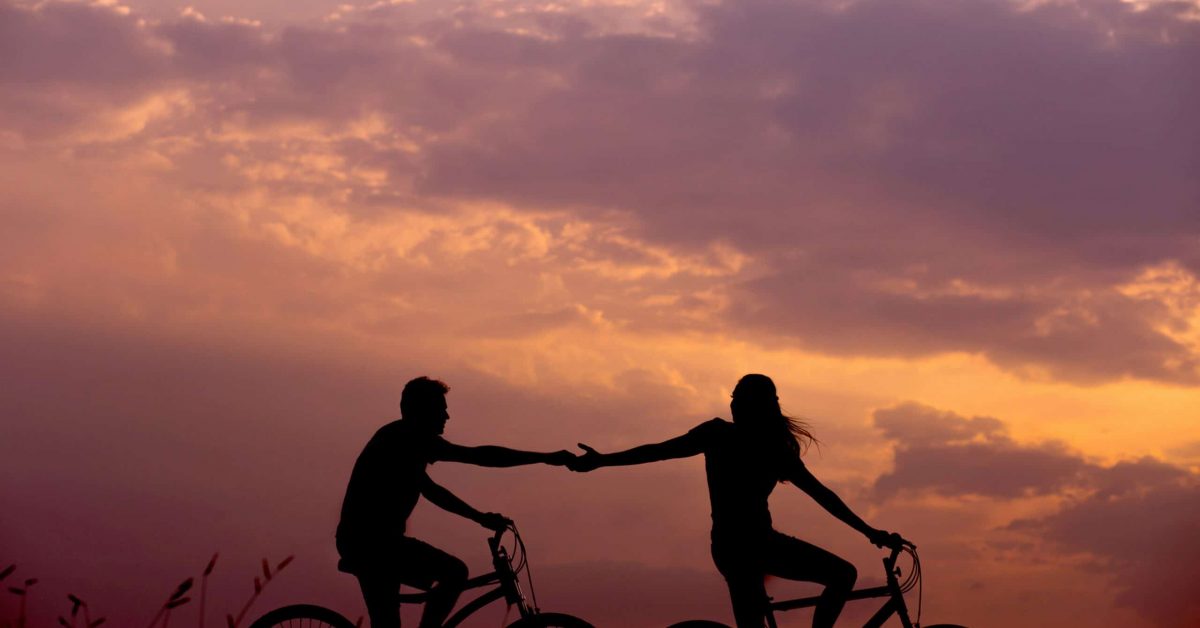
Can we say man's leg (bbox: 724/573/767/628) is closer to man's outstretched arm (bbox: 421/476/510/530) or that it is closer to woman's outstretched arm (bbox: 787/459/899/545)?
woman's outstretched arm (bbox: 787/459/899/545)

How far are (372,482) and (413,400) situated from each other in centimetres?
72

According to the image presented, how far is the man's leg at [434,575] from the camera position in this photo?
9156 mm

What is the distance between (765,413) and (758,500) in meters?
0.65

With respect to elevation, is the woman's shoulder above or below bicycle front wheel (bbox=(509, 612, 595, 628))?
above

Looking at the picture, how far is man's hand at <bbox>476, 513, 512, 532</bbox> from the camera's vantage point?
9.16 metres

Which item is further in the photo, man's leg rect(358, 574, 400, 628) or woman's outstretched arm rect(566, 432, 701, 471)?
man's leg rect(358, 574, 400, 628)

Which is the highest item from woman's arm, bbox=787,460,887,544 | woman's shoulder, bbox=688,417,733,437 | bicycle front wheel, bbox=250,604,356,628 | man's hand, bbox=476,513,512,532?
woman's shoulder, bbox=688,417,733,437

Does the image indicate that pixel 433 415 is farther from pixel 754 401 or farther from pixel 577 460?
pixel 754 401

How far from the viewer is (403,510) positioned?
9.21m

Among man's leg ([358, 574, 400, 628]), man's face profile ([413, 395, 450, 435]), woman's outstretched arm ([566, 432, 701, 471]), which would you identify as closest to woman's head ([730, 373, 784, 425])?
woman's outstretched arm ([566, 432, 701, 471])

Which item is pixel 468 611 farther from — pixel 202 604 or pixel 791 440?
pixel 202 604

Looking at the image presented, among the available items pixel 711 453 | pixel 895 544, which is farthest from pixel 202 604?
pixel 895 544

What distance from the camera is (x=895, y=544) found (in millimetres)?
8891

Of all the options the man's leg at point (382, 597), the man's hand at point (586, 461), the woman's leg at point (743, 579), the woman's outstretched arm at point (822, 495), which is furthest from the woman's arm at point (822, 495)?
the man's leg at point (382, 597)
